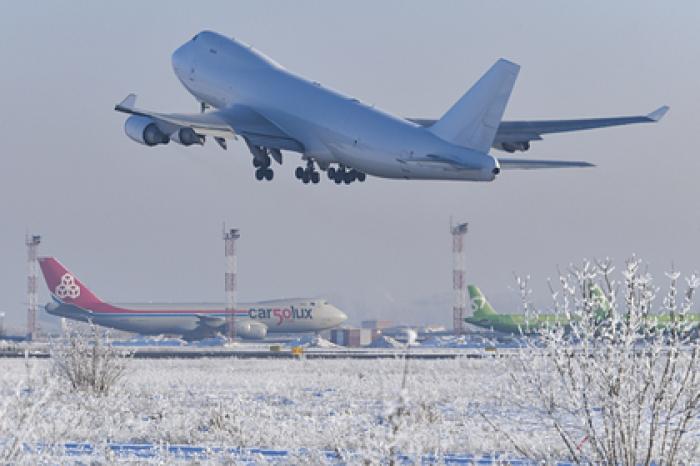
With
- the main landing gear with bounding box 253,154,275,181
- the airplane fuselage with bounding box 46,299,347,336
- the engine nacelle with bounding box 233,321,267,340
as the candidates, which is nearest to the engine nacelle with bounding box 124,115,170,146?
the main landing gear with bounding box 253,154,275,181

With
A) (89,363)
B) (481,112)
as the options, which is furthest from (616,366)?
(481,112)

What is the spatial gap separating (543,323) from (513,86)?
102ft

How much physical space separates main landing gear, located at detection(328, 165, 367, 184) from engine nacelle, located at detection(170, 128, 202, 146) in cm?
625

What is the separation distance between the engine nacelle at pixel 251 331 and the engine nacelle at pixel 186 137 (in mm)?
77972

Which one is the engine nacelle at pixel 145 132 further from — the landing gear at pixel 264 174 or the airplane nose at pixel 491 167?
the airplane nose at pixel 491 167

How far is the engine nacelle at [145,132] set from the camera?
49.7m

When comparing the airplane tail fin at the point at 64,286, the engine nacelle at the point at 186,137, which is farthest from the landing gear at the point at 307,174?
the airplane tail fin at the point at 64,286

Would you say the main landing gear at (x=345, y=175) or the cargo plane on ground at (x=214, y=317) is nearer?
the main landing gear at (x=345, y=175)

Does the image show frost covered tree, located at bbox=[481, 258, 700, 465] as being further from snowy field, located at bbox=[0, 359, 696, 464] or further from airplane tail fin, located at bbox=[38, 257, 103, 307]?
airplane tail fin, located at bbox=[38, 257, 103, 307]

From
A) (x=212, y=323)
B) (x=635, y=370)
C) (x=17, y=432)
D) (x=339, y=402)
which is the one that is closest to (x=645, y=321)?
(x=635, y=370)

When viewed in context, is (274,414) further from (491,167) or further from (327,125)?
(327,125)

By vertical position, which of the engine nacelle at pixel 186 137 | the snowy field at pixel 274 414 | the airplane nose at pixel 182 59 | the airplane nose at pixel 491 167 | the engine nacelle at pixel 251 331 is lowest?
the engine nacelle at pixel 251 331

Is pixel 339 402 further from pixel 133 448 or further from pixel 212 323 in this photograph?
pixel 212 323

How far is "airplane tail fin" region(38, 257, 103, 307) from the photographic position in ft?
436
